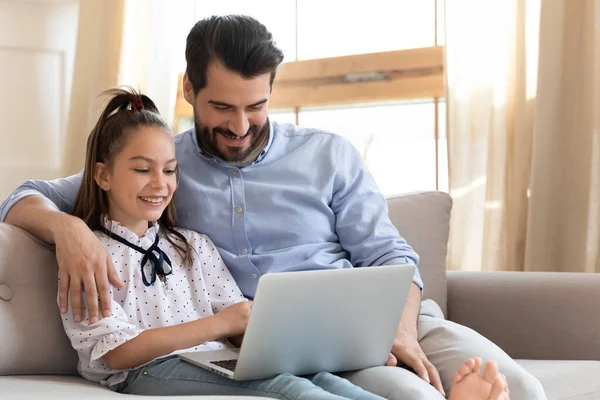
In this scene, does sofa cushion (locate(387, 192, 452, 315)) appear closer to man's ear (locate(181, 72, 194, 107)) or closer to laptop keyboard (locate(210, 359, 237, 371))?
man's ear (locate(181, 72, 194, 107))

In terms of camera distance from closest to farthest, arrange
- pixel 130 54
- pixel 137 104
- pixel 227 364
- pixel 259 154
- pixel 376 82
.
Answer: pixel 227 364 < pixel 137 104 < pixel 259 154 < pixel 376 82 < pixel 130 54

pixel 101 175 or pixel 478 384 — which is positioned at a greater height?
pixel 101 175

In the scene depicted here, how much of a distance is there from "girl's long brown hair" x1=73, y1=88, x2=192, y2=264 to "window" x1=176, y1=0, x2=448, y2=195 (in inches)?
58.2

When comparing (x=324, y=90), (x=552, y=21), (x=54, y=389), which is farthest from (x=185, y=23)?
(x=54, y=389)

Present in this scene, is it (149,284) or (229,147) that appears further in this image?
(229,147)

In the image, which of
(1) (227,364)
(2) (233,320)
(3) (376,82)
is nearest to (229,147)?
(2) (233,320)

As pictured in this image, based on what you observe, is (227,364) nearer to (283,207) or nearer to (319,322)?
(319,322)

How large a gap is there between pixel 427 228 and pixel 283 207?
442 mm

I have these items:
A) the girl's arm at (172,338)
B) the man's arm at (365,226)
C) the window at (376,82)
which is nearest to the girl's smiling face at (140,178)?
the girl's arm at (172,338)

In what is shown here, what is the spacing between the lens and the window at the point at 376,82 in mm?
3057

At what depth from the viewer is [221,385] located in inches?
55.2

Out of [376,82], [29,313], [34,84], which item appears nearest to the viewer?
[29,313]

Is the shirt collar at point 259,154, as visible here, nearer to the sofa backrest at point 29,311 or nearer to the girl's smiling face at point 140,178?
the girl's smiling face at point 140,178

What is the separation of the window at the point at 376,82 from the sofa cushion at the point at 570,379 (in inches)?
53.6
